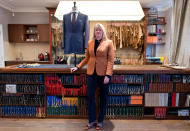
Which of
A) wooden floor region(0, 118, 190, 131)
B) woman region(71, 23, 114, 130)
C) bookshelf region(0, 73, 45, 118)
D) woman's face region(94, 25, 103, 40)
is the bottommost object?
wooden floor region(0, 118, 190, 131)

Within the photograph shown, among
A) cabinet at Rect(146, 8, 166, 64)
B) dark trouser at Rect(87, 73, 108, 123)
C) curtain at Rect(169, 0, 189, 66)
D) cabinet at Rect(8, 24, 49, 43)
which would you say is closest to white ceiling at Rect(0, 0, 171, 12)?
cabinet at Rect(146, 8, 166, 64)

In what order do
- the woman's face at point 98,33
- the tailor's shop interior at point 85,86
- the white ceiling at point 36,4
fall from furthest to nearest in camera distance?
the white ceiling at point 36,4 < the tailor's shop interior at point 85,86 < the woman's face at point 98,33

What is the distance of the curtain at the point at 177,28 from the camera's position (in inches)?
111

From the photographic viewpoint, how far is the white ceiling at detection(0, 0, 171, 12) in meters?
4.45

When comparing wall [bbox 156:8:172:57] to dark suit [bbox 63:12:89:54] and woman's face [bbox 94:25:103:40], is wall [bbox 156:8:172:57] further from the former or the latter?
woman's face [bbox 94:25:103:40]

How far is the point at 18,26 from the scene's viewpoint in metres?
5.02

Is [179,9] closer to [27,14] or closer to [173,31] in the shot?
[173,31]

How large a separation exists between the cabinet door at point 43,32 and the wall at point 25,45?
37 centimetres

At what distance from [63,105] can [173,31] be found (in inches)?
107

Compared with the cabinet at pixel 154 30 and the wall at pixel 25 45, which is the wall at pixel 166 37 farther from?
the wall at pixel 25 45

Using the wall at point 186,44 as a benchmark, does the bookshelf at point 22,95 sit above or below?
below

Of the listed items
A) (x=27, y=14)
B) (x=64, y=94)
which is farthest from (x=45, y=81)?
(x=27, y=14)

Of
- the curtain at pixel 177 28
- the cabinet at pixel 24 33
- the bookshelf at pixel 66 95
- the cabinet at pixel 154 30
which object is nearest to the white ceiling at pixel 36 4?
the cabinet at pixel 154 30

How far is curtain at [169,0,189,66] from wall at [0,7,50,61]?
14.0 feet
